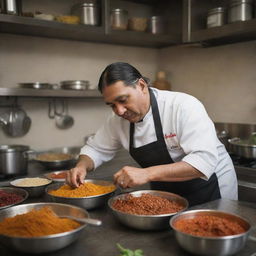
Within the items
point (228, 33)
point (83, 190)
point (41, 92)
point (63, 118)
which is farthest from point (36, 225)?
point (228, 33)

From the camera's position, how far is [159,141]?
1843 millimetres

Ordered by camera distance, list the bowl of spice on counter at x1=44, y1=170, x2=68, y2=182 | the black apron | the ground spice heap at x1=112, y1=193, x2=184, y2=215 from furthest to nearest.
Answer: the bowl of spice on counter at x1=44, y1=170, x2=68, y2=182 → the black apron → the ground spice heap at x1=112, y1=193, x2=184, y2=215

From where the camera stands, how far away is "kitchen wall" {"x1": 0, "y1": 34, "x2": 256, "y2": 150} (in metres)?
3.00

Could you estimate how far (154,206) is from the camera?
138 centimetres

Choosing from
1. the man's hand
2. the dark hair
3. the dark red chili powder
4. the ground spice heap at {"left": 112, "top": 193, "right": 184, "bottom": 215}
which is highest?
the dark hair

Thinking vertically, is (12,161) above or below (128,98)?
below

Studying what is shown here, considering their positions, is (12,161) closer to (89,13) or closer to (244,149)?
(89,13)

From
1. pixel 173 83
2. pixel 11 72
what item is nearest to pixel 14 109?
pixel 11 72

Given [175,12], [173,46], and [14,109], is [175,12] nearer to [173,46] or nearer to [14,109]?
[173,46]

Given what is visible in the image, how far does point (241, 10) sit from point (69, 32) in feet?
4.67

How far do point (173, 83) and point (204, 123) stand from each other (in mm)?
2208

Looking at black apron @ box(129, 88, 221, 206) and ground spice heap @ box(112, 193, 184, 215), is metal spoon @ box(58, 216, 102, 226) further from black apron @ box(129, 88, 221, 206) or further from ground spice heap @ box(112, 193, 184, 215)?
black apron @ box(129, 88, 221, 206)

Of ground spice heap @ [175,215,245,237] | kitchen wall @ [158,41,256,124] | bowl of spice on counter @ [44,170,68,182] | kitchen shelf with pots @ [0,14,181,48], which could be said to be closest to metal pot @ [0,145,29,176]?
bowl of spice on counter @ [44,170,68,182]

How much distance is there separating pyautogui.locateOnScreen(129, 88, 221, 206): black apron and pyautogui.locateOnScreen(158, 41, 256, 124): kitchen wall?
1.40 meters
